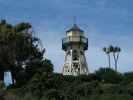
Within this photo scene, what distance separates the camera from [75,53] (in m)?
79.4

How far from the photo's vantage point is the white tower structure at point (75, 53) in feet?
258

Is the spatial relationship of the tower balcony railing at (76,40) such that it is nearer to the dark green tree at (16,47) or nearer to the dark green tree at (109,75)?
the dark green tree at (109,75)

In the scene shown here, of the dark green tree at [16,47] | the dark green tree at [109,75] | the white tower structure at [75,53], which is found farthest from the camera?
the white tower structure at [75,53]

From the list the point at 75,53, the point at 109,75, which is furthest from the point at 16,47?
the point at 75,53

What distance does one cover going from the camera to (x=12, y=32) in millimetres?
52906

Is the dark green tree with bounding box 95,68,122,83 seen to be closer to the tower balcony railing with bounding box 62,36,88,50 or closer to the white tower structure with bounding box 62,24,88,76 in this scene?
the white tower structure with bounding box 62,24,88,76

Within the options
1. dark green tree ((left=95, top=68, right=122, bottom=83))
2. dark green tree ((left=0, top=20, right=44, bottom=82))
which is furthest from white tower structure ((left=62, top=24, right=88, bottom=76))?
dark green tree ((left=0, top=20, right=44, bottom=82))

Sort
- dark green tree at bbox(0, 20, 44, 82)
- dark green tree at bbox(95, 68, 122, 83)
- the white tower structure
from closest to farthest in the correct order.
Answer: dark green tree at bbox(0, 20, 44, 82), dark green tree at bbox(95, 68, 122, 83), the white tower structure

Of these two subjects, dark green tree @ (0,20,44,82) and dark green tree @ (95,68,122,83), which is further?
dark green tree @ (95,68,122,83)

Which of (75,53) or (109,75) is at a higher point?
(75,53)

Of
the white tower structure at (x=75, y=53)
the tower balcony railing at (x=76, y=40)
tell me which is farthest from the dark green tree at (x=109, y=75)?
the tower balcony railing at (x=76, y=40)

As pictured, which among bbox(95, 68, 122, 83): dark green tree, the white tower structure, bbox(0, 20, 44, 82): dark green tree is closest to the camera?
bbox(0, 20, 44, 82): dark green tree

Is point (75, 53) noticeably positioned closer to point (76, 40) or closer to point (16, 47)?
point (76, 40)

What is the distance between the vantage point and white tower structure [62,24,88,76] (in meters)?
78.5
